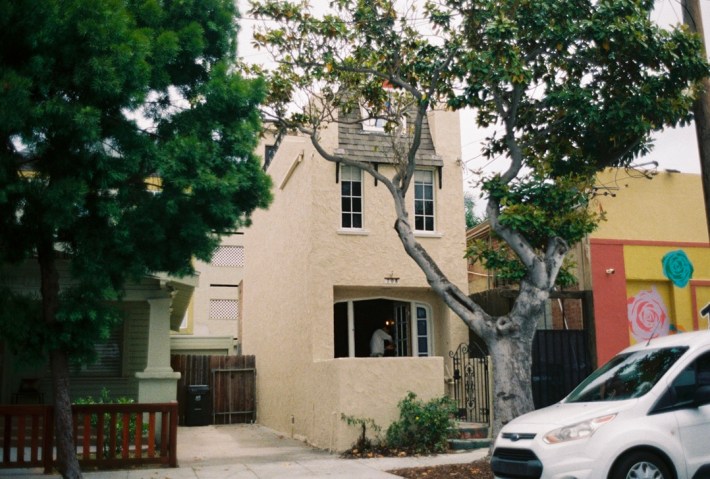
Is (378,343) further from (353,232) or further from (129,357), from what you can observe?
(129,357)

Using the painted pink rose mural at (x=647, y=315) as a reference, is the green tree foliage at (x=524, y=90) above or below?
above

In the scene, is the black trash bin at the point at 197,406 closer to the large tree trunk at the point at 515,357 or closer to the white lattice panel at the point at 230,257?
the large tree trunk at the point at 515,357

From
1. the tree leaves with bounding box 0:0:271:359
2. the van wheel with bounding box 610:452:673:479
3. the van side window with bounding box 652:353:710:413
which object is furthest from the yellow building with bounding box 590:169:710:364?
the tree leaves with bounding box 0:0:271:359

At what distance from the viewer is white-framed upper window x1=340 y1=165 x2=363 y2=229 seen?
53.6 feet

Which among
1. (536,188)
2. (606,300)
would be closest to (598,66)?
(536,188)

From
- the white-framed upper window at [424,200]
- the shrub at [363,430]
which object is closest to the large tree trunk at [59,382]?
the shrub at [363,430]

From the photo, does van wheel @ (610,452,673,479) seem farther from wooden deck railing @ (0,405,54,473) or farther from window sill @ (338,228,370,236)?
window sill @ (338,228,370,236)

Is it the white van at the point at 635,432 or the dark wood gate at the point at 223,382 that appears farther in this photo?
the dark wood gate at the point at 223,382

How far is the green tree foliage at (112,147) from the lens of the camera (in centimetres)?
866

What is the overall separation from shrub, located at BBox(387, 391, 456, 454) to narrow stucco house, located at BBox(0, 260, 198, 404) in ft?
13.8

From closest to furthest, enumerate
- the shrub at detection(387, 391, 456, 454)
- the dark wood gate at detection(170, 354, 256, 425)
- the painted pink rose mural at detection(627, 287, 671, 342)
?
the shrub at detection(387, 391, 456, 454), the painted pink rose mural at detection(627, 287, 671, 342), the dark wood gate at detection(170, 354, 256, 425)

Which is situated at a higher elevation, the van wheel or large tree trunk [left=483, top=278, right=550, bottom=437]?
large tree trunk [left=483, top=278, right=550, bottom=437]

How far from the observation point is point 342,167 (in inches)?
650

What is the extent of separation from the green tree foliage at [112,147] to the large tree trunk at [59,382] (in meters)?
0.03
